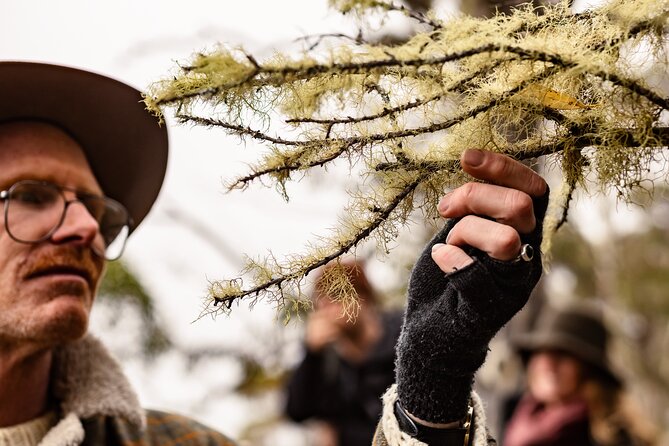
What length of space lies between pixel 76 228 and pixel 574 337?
11.4 feet

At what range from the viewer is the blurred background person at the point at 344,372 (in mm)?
3986

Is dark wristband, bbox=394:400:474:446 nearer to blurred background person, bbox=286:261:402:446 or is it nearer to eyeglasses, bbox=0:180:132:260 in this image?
eyeglasses, bbox=0:180:132:260

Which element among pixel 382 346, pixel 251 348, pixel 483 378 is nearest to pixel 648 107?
pixel 382 346

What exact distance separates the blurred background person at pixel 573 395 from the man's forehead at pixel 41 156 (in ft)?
10.6

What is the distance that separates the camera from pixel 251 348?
657cm

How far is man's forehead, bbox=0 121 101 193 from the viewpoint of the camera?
197cm

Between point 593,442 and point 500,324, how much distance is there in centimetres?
362

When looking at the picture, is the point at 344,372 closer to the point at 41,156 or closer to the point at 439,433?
the point at 41,156

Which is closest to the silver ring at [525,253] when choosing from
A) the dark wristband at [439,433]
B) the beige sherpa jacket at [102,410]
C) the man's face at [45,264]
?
the dark wristband at [439,433]

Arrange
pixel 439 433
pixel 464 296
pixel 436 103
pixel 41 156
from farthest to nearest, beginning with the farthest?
pixel 41 156, pixel 439 433, pixel 464 296, pixel 436 103

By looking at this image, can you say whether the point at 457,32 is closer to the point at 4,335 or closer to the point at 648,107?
the point at 648,107

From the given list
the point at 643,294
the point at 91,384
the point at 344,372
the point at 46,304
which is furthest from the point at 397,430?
the point at 643,294

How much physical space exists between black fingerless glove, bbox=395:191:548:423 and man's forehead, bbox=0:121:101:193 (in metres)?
1.26

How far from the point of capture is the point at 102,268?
205cm
